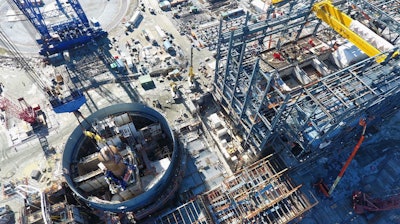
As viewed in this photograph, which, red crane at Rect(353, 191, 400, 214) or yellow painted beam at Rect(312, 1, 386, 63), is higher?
yellow painted beam at Rect(312, 1, 386, 63)

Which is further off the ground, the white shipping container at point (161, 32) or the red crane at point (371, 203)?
the white shipping container at point (161, 32)

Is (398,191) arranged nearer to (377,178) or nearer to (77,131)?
(377,178)

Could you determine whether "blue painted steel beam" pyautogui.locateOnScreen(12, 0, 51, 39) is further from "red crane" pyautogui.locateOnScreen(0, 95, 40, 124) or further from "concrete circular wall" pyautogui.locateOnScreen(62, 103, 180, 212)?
"concrete circular wall" pyautogui.locateOnScreen(62, 103, 180, 212)

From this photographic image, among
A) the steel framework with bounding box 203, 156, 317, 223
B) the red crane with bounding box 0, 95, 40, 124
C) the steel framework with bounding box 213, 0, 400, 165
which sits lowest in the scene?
the steel framework with bounding box 203, 156, 317, 223

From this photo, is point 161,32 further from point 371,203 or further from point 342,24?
point 371,203

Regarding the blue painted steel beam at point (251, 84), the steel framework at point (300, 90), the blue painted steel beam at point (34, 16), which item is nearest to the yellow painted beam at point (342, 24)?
the steel framework at point (300, 90)

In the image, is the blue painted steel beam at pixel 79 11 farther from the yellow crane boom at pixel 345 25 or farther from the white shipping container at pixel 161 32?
the yellow crane boom at pixel 345 25

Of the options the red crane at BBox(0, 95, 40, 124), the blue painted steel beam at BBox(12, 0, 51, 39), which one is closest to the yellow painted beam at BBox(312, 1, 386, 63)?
the red crane at BBox(0, 95, 40, 124)
